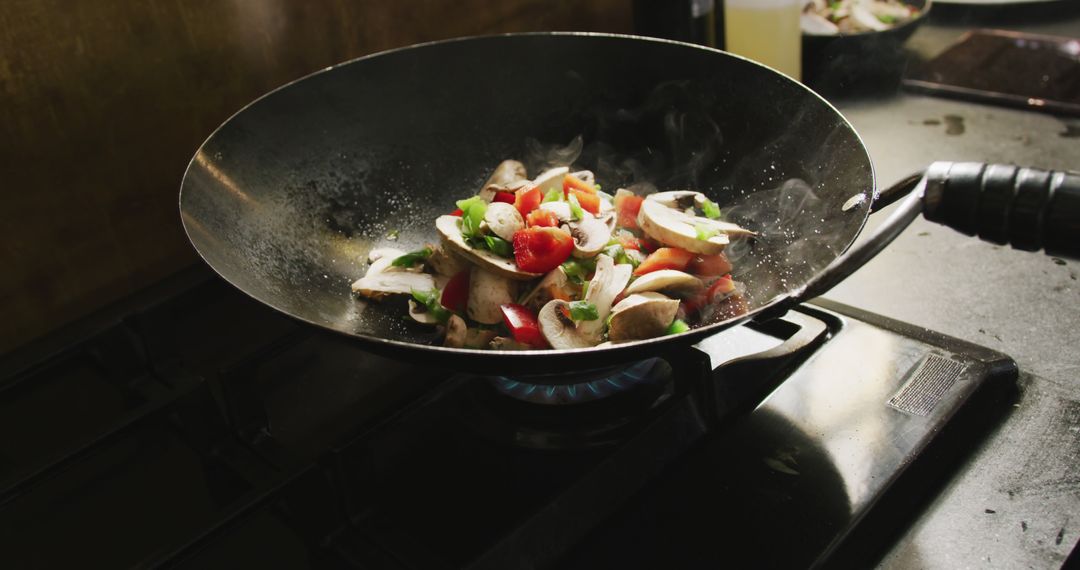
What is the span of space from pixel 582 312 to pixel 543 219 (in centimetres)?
15

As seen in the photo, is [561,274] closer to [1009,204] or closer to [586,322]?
[586,322]

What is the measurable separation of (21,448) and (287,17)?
656mm

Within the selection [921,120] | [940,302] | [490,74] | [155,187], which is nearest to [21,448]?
[155,187]

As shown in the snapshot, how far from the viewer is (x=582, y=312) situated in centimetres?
85

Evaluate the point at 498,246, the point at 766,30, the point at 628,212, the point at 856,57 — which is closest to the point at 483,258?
the point at 498,246

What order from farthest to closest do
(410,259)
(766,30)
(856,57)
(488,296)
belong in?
1. (856,57)
2. (766,30)
3. (410,259)
4. (488,296)

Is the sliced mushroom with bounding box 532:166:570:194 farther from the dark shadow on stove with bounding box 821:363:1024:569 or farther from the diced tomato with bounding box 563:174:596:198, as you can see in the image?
the dark shadow on stove with bounding box 821:363:1024:569

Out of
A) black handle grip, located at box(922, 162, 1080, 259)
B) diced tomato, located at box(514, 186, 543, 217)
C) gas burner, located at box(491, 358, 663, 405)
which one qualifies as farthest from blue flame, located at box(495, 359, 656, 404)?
black handle grip, located at box(922, 162, 1080, 259)

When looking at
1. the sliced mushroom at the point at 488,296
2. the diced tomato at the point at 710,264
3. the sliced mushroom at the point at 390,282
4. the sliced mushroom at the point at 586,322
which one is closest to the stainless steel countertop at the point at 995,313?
the diced tomato at the point at 710,264

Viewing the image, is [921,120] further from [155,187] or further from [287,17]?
[155,187]

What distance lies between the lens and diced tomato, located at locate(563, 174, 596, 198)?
3.37ft

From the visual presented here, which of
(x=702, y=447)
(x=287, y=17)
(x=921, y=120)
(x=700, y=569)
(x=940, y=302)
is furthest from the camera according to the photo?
(x=921, y=120)

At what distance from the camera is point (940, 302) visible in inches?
41.9

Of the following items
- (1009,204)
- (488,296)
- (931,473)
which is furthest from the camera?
(488,296)
